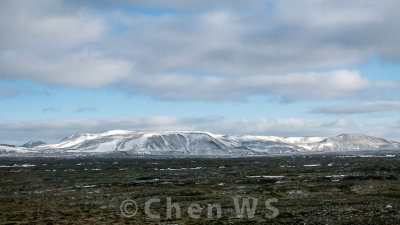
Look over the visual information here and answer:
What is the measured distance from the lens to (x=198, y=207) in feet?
135

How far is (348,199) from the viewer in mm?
43844

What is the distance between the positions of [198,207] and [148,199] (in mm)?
8789

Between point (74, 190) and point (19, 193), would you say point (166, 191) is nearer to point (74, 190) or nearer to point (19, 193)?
point (74, 190)

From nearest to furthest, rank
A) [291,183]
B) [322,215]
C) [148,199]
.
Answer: [322,215]
[148,199]
[291,183]

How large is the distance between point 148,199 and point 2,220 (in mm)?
16638

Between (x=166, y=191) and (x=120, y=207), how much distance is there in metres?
13.4

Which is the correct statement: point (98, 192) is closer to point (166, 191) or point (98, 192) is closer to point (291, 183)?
point (166, 191)

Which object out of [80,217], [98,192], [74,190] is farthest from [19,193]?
[80,217]

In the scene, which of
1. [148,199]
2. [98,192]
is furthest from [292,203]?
[98,192]

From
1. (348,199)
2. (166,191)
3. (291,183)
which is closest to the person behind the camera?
(348,199)

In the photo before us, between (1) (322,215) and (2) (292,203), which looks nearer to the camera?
(1) (322,215)

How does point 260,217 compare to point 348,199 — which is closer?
point 260,217

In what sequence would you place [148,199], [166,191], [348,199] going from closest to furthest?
[348,199]
[148,199]
[166,191]

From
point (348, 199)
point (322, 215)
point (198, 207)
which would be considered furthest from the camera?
point (348, 199)
